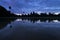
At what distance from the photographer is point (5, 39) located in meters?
9.88

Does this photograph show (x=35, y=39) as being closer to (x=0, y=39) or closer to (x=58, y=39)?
(x=58, y=39)

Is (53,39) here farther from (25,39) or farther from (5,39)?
(5,39)

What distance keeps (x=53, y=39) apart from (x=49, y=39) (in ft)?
1.17

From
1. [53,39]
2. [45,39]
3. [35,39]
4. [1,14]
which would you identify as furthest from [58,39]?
[1,14]

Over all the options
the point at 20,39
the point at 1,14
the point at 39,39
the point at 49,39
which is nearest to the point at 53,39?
the point at 49,39

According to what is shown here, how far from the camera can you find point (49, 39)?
980 centimetres

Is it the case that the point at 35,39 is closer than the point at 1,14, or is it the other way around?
the point at 35,39

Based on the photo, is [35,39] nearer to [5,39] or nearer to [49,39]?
[49,39]

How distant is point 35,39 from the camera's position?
387 inches

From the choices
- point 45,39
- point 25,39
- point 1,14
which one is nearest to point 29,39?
point 25,39

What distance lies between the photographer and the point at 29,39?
9.88m

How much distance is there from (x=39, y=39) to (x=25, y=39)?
123 cm

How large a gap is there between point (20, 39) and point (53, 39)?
2.88m

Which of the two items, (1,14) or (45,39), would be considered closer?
(45,39)
